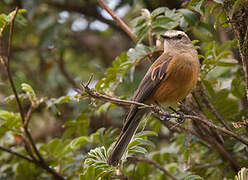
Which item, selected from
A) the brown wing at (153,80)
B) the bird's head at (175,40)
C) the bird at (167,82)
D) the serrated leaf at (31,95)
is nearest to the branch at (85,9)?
the bird's head at (175,40)

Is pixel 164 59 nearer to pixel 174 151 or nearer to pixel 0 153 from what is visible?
pixel 174 151

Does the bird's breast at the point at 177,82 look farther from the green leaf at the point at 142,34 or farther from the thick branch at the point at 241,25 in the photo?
the thick branch at the point at 241,25

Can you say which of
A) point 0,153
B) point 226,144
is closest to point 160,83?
point 226,144

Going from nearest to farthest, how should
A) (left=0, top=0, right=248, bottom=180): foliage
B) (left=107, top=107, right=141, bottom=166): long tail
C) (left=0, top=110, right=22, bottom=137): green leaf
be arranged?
1. (left=107, top=107, right=141, bottom=166): long tail
2. (left=0, top=0, right=248, bottom=180): foliage
3. (left=0, top=110, right=22, bottom=137): green leaf

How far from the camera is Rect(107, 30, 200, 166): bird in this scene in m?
3.36

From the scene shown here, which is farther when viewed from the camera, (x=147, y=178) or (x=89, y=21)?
(x=89, y=21)

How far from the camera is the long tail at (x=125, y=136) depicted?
295 centimetres

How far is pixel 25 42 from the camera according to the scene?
683 cm

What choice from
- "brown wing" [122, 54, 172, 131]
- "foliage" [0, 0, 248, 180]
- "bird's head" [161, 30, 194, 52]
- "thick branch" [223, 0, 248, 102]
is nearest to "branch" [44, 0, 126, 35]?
"foliage" [0, 0, 248, 180]

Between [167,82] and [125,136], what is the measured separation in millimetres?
655

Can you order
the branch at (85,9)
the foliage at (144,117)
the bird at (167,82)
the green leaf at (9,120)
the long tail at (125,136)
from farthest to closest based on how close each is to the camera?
the branch at (85,9), the green leaf at (9,120), the bird at (167,82), the foliage at (144,117), the long tail at (125,136)

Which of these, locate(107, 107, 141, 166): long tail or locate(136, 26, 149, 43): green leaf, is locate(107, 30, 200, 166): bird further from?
locate(136, 26, 149, 43): green leaf

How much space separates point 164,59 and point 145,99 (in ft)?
1.40

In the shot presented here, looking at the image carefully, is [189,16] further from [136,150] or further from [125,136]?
[136,150]
